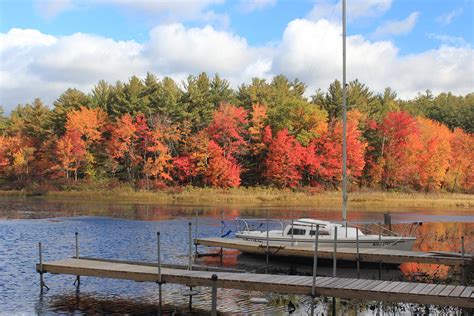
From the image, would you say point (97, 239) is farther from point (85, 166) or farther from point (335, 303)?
point (85, 166)

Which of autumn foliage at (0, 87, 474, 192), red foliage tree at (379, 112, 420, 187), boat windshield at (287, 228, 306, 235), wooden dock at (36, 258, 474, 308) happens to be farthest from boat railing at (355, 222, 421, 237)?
red foliage tree at (379, 112, 420, 187)

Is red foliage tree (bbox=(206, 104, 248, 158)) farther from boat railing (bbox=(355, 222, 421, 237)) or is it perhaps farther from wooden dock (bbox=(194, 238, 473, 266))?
wooden dock (bbox=(194, 238, 473, 266))

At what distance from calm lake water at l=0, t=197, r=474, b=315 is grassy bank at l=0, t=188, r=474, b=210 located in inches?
369

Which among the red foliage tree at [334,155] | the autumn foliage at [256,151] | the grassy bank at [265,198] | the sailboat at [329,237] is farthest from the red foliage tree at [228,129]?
the sailboat at [329,237]

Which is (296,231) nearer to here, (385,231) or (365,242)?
(365,242)

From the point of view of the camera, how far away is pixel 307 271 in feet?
93.0

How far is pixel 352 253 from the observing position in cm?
2703

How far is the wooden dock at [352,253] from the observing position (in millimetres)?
24808

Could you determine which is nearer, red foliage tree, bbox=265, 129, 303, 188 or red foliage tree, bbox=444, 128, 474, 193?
red foliage tree, bbox=265, 129, 303, 188

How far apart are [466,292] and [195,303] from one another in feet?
30.7

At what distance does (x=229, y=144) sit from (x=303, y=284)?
70585mm

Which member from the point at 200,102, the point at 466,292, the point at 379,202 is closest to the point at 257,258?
the point at 466,292

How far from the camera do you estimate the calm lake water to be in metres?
20.6

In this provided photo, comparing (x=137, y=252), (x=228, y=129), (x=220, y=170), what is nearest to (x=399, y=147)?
(x=228, y=129)
